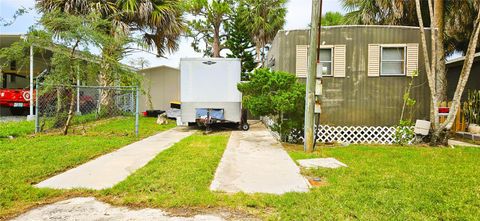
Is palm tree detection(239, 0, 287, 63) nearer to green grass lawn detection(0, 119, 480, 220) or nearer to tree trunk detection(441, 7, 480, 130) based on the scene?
tree trunk detection(441, 7, 480, 130)

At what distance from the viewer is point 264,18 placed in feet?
75.6

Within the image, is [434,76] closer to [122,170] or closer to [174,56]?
[122,170]

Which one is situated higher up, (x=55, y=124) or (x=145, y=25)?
(x=145, y=25)

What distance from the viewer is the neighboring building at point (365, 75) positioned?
9234 mm

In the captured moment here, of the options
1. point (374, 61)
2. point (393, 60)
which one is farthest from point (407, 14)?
point (374, 61)

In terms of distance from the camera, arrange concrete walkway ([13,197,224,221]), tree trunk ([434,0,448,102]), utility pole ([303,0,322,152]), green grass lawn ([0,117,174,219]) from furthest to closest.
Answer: tree trunk ([434,0,448,102]) < utility pole ([303,0,322,152]) < green grass lawn ([0,117,174,219]) < concrete walkway ([13,197,224,221])

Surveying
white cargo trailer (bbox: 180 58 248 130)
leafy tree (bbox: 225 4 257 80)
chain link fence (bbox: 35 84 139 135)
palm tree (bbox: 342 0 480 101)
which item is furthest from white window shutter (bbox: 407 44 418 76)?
leafy tree (bbox: 225 4 257 80)

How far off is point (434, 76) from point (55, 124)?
10.3 metres

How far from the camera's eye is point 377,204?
11.8 feet

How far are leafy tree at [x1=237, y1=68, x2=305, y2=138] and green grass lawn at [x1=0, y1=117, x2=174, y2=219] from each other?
10.6 feet

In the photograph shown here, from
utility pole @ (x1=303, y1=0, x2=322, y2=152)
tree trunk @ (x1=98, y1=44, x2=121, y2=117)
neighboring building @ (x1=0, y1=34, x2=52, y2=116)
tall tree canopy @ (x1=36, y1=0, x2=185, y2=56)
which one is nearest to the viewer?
utility pole @ (x1=303, y1=0, x2=322, y2=152)

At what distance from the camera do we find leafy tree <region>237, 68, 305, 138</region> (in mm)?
7785

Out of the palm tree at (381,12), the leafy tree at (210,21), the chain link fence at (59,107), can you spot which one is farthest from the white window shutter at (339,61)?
the leafy tree at (210,21)

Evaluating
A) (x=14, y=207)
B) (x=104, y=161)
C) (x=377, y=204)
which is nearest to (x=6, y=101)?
(x=104, y=161)
